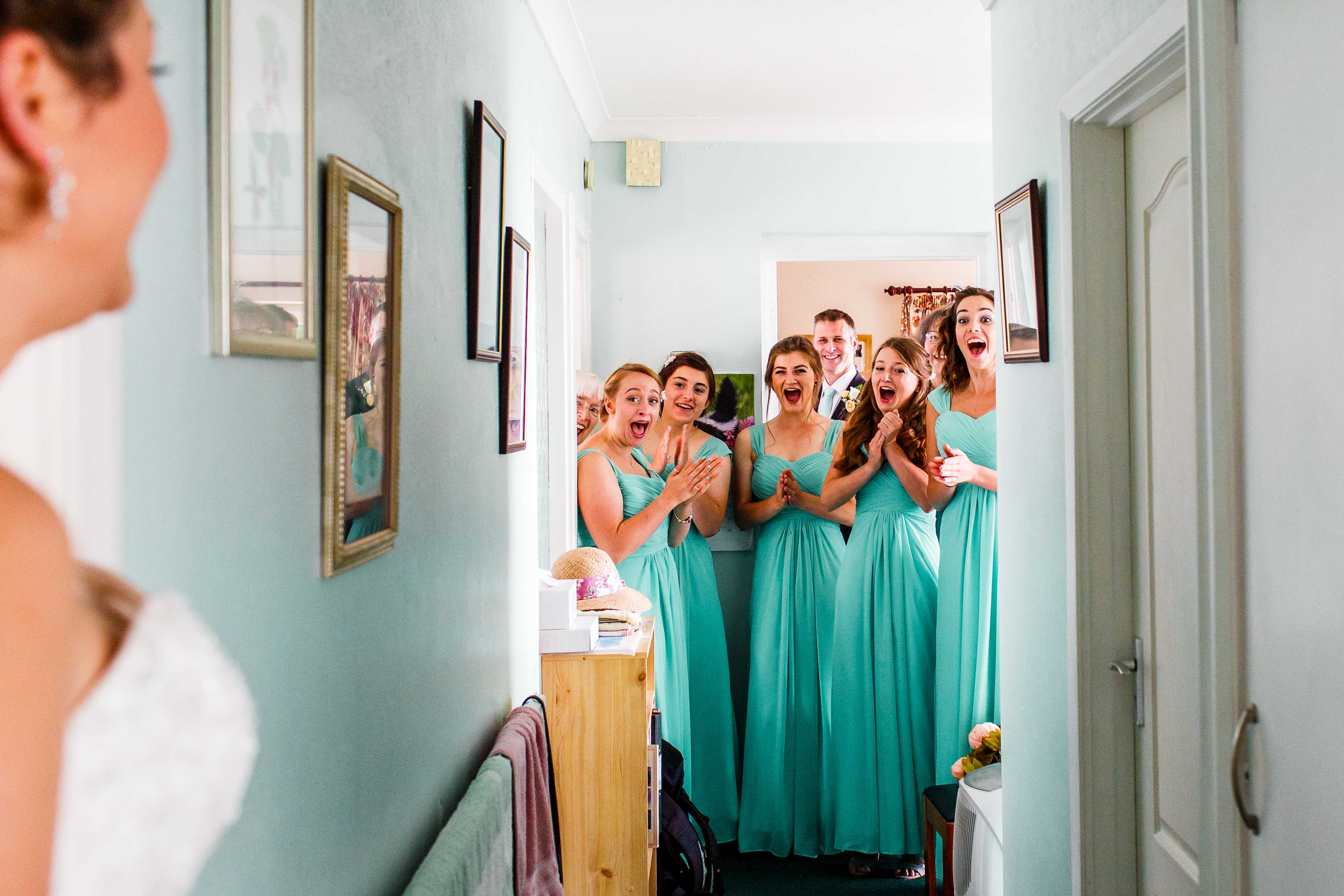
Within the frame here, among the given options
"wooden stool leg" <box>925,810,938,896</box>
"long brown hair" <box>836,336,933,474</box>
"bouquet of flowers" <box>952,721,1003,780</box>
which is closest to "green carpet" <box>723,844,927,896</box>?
"wooden stool leg" <box>925,810,938,896</box>

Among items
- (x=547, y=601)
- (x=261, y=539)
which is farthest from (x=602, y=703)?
(x=261, y=539)

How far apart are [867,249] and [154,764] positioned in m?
3.43

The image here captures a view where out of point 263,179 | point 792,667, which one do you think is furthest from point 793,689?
point 263,179

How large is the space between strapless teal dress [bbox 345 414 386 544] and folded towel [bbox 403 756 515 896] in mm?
433

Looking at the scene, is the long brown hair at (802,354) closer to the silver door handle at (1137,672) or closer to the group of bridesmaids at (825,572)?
the group of bridesmaids at (825,572)

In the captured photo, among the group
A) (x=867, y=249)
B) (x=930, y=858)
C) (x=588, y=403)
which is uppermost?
(x=867, y=249)

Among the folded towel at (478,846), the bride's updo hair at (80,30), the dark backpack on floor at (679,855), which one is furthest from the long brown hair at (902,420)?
the bride's updo hair at (80,30)

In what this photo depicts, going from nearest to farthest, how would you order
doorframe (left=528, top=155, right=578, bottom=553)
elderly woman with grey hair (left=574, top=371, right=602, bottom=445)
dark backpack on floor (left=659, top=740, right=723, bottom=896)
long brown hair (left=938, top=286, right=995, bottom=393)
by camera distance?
dark backpack on floor (left=659, top=740, right=723, bottom=896) < doorframe (left=528, top=155, right=578, bottom=553) < long brown hair (left=938, top=286, right=995, bottom=393) < elderly woman with grey hair (left=574, top=371, right=602, bottom=445)

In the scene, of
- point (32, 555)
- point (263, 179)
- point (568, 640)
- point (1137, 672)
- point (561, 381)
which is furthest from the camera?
point (561, 381)

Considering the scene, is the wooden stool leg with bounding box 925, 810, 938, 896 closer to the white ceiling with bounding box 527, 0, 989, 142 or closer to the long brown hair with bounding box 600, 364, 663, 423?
the long brown hair with bounding box 600, 364, 663, 423

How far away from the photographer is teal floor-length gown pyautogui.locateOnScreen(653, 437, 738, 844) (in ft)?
11.0

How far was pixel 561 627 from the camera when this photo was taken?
2.30 meters

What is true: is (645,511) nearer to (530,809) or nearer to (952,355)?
(952,355)

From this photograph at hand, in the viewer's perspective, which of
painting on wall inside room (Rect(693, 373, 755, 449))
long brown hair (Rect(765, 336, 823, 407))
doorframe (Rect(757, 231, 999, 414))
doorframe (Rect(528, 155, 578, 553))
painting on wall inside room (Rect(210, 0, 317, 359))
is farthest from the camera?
doorframe (Rect(757, 231, 999, 414))
